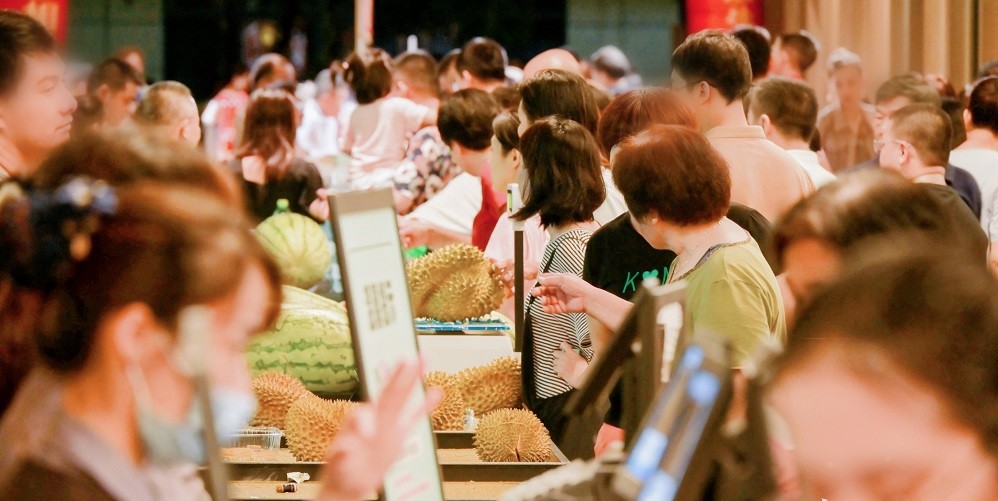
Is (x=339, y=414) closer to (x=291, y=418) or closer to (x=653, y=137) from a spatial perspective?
(x=291, y=418)

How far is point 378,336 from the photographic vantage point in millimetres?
1347

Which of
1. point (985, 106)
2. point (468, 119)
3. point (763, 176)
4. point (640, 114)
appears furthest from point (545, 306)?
point (985, 106)

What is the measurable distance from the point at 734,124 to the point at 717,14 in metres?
5.10

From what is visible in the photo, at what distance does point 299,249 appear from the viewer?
3896 mm

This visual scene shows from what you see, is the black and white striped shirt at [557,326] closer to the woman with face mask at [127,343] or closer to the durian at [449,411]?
the durian at [449,411]

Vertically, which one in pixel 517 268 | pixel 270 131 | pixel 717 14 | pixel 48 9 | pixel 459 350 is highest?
pixel 48 9

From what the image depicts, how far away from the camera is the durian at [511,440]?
7.47 feet

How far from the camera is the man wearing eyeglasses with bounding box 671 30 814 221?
3707mm

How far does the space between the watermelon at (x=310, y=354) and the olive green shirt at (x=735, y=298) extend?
85cm

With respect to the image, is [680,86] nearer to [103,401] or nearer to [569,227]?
[569,227]

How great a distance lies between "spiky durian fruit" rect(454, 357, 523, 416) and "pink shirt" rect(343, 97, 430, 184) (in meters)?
4.15

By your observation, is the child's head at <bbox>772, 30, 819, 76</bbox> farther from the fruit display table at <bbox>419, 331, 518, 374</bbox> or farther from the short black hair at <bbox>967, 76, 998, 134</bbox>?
the fruit display table at <bbox>419, 331, 518, 374</bbox>

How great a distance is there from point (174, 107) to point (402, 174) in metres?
1.76

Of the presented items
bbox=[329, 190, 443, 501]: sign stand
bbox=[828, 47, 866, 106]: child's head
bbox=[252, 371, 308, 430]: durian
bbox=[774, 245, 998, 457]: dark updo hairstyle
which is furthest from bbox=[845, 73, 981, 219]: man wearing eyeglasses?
bbox=[774, 245, 998, 457]: dark updo hairstyle
